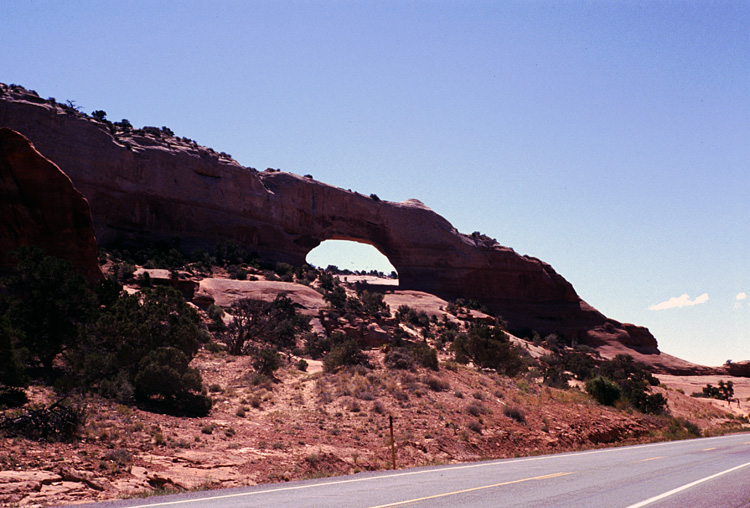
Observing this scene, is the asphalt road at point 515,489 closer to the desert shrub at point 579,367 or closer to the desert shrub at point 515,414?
the desert shrub at point 515,414

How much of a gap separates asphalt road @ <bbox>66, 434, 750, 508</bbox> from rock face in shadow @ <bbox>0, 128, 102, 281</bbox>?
2279 cm

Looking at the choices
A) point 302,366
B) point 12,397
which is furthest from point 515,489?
point 302,366

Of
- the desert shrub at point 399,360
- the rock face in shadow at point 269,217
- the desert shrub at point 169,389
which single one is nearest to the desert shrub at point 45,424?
the desert shrub at point 169,389

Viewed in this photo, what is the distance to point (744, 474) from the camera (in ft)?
34.4

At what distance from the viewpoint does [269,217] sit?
6444cm

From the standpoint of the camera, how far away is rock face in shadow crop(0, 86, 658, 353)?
53.4 meters

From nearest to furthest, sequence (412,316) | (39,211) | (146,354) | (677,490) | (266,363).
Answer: (677,490) < (146,354) < (266,363) < (39,211) < (412,316)

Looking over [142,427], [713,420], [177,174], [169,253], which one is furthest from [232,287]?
[713,420]

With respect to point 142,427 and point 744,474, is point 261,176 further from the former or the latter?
point 744,474

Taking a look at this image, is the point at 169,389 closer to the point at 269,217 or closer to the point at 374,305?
the point at 374,305

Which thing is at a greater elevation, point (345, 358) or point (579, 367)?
point (579, 367)

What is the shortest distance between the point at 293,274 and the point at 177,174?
16.6m

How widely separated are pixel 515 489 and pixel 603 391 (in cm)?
2223

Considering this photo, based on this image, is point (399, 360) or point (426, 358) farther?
point (426, 358)
